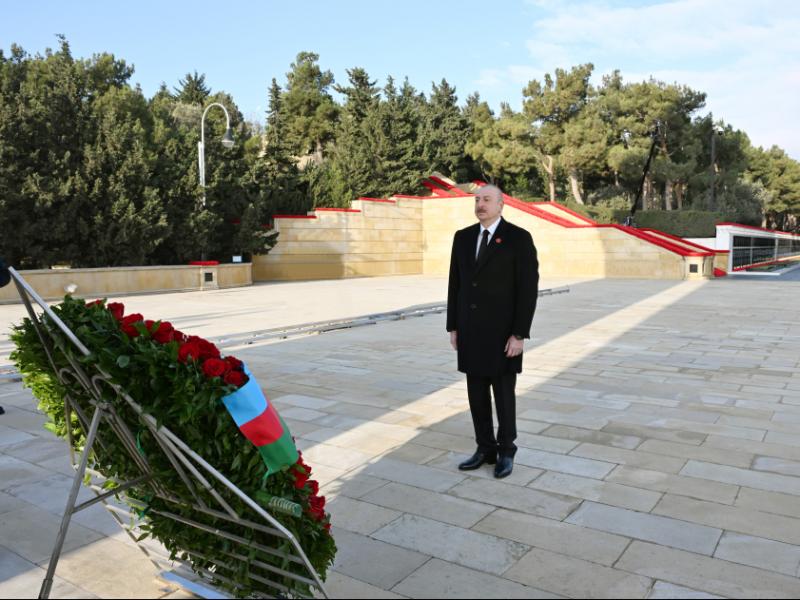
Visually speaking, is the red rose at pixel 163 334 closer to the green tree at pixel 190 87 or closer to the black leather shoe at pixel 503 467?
the black leather shoe at pixel 503 467

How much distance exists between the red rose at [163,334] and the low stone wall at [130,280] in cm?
1430

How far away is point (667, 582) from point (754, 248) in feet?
121

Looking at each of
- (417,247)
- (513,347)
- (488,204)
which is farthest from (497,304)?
(417,247)

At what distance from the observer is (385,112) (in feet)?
102

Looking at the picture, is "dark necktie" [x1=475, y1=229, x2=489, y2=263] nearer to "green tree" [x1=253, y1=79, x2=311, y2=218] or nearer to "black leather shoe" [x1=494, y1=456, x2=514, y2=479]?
"black leather shoe" [x1=494, y1=456, x2=514, y2=479]

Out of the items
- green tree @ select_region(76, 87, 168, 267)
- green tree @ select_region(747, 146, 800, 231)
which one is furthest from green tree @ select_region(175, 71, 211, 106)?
green tree @ select_region(747, 146, 800, 231)

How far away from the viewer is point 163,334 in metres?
2.34

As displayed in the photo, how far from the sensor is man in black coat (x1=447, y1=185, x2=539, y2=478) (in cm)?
427

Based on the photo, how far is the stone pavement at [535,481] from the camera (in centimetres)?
308

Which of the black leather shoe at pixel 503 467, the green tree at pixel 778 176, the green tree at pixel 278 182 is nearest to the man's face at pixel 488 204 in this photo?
the black leather shoe at pixel 503 467

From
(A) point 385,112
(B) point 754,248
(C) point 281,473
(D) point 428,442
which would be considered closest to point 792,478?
(D) point 428,442

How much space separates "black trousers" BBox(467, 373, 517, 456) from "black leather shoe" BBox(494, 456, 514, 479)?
0.03 m

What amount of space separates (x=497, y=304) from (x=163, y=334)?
2.45 m

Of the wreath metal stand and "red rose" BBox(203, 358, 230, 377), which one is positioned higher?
"red rose" BBox(203, 358, 230, 377)
